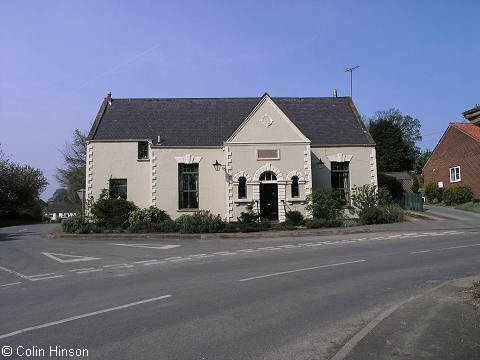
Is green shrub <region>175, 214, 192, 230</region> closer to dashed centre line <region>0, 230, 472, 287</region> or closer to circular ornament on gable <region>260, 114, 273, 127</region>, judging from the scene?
dashed centre line <region>0, 230, 472, 287</region>

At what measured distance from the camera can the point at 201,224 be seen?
24344 mm

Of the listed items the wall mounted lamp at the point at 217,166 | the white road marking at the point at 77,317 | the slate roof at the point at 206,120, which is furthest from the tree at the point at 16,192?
the white road marking at the point at 77,317

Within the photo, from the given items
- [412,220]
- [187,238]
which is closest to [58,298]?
[187,238]

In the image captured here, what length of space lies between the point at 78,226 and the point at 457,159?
106 feet

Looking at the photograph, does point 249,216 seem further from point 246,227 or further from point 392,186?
point 392,186

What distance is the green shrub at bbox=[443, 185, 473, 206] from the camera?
1471 inches

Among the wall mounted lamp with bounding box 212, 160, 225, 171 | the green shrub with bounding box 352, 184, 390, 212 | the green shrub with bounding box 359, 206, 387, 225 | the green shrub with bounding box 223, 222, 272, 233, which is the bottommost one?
the green shrub with bounding box 223, 222, 272, 233

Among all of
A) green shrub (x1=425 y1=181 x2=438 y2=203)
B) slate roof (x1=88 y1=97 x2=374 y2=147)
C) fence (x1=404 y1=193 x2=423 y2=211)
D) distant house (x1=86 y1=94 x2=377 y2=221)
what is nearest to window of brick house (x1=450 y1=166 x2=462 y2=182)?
green shrub (x1=425 y1=181 x2=438 y2=203)

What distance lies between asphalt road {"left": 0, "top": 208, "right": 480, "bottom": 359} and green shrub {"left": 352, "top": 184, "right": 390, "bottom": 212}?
10.5 metres

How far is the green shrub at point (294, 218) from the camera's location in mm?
25672

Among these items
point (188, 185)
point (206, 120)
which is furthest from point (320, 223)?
point (206, 120)

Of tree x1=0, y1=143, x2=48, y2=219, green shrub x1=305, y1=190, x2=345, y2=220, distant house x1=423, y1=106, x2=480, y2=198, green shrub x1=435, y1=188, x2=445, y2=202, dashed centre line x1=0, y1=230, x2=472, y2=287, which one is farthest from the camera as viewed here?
tree x1=0, y1=143, x2=48, y2=219

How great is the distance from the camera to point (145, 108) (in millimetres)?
31891

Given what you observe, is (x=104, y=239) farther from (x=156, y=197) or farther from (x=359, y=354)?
(x=359, y=354)
